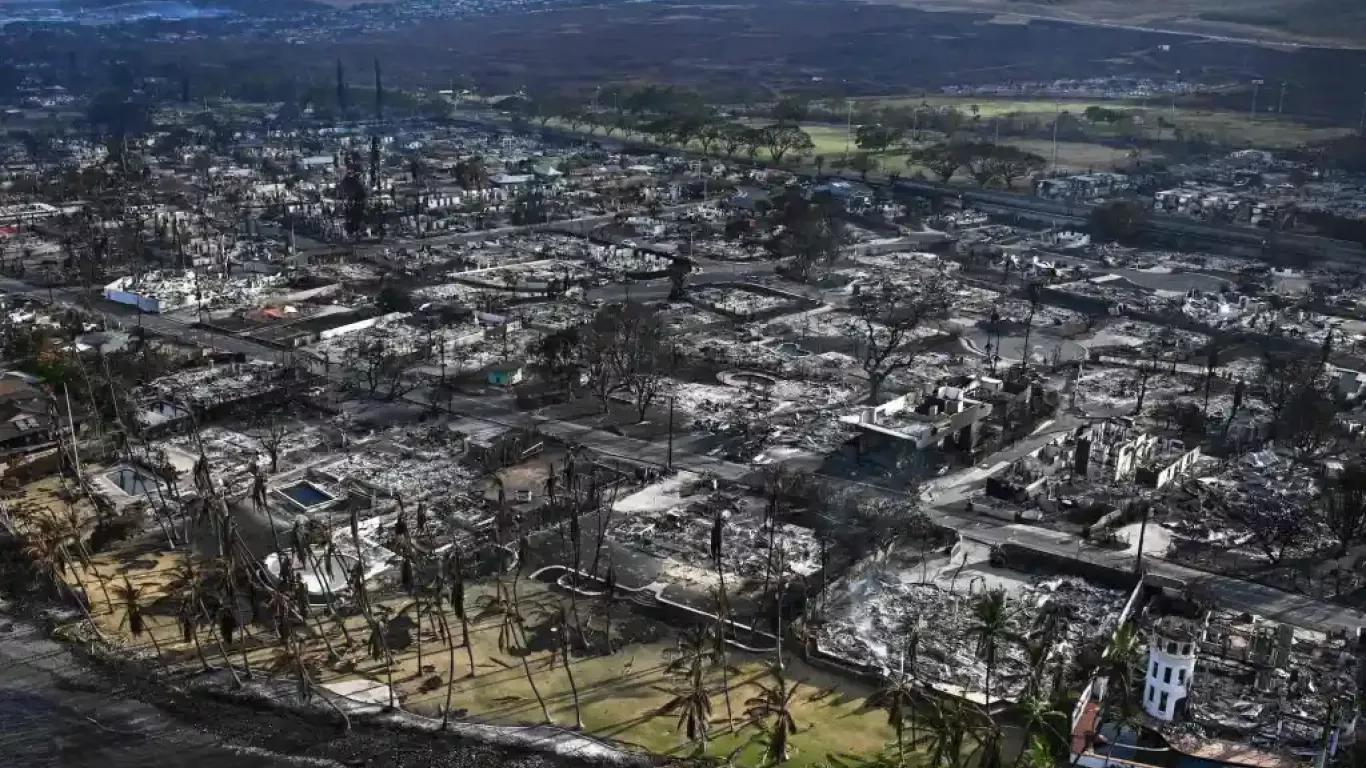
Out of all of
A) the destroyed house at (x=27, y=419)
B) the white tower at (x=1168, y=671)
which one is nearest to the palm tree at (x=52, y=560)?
the destroyed house at (x=27, y=419)

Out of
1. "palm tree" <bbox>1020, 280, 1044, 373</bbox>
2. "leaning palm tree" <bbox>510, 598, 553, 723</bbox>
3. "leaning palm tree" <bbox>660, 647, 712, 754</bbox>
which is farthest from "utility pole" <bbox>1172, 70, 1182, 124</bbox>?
"leaning palm tree" <bbox>660, 647, 712, 754</bbox>

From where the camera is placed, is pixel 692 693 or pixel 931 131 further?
pixel 931 131

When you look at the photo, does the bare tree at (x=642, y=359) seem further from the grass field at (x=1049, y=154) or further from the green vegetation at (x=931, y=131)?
the grass field at (x=1049, y=154)

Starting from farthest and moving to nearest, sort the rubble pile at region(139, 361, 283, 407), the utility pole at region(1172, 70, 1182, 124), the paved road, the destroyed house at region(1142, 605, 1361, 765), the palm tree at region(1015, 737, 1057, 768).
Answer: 1. the utility pole at region(1172, 70, 1182, 124)
2. the rubble pile at region(139, 361, 283, 407)
3. the paved road
4. the destroyed house at region(1142, 605, 1361, 765)
5. the palm tree at region(1015, 737, 1057, 768)

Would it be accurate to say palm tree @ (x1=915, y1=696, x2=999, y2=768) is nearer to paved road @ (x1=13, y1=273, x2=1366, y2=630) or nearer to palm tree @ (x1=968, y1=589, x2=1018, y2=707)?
palm tree @ (x1=968, y1=589, x2=1018, y2=707)

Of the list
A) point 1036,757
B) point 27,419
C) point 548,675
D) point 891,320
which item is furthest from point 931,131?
point 1036,757

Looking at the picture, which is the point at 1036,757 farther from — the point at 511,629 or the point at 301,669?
the point at 301,669

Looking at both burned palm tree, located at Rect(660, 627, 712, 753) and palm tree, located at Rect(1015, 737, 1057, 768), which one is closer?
palm tree, located at Rect(1015, 737, 1057, 768)
